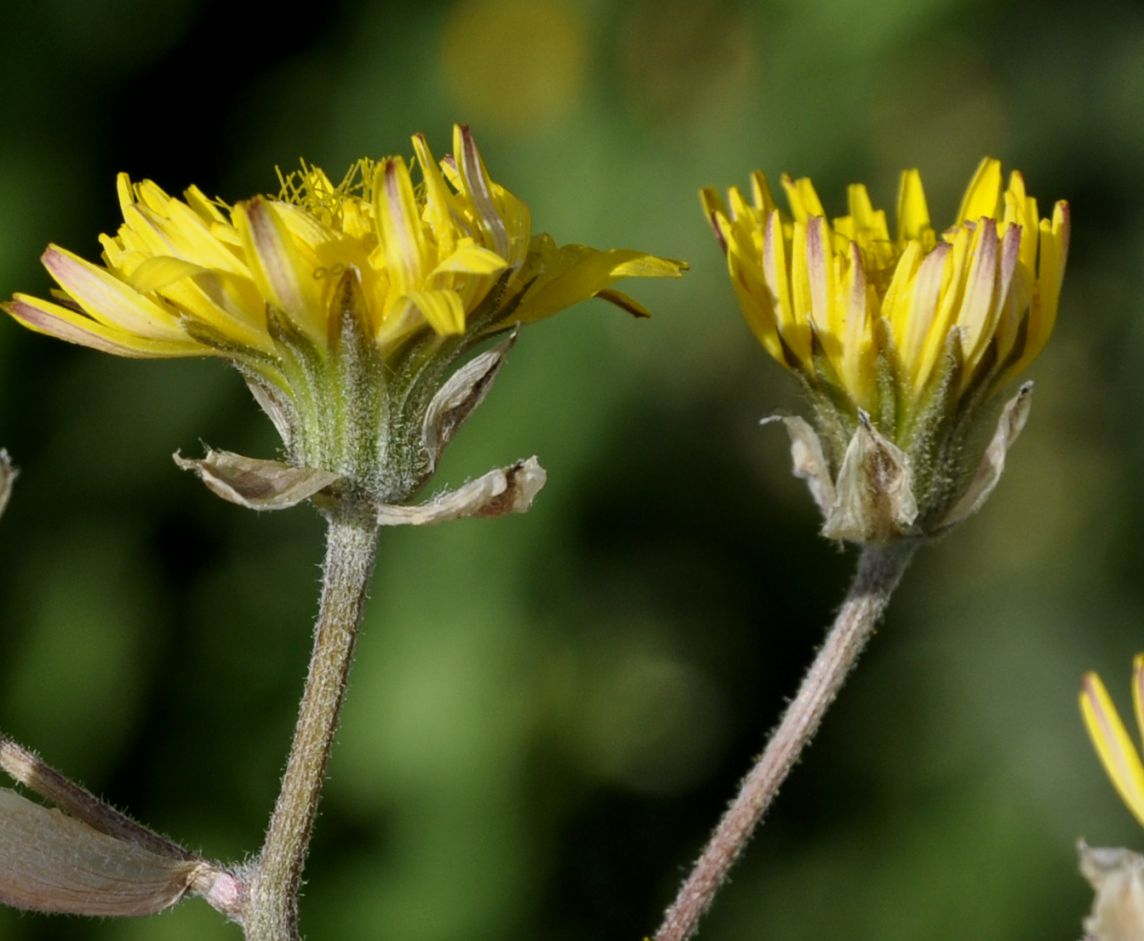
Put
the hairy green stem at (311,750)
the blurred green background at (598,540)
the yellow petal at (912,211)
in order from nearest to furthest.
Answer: the hairy green stem at (311,750) → the yellow petal at (912,211) → the blurred green background at (598,540)

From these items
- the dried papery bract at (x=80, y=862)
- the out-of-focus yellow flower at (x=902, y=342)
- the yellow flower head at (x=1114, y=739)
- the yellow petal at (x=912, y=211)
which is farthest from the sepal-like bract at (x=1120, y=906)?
the yellow petal at (x=912, y=211)

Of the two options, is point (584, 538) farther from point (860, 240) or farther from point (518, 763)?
point (860, 240)

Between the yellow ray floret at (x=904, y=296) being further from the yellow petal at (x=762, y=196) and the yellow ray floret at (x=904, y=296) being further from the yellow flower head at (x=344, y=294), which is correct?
the yellow flower head at (x=344, y=294)

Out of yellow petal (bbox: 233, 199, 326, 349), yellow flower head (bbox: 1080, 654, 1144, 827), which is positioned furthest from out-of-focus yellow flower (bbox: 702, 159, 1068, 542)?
yellow petal (bbox: 233, 199, 326, 349)

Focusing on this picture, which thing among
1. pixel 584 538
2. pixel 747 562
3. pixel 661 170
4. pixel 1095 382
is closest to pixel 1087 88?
pixel 1095 382

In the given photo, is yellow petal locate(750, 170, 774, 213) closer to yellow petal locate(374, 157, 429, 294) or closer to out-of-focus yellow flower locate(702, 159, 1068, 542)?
out-of-focus yellow flower locate(702, 159, 1068, 542)

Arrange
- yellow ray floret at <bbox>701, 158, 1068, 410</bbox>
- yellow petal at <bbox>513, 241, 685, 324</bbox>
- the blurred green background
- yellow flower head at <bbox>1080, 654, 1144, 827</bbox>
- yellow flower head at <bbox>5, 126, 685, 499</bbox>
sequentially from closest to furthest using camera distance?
yellow flower head at <bbox>1080, 654, 1144, 827</bbox>, yellow flower head at <bbox>5, 126, 685, 499</bbox>, yellow petal at <bbox>513, 241, 685, 324</bbox>, yellow ray floret at <bbox>701, 158, 1068, 410</bbox>, the blurred green background

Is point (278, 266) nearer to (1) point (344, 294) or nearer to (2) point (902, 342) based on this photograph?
(1) point (344, 294)
